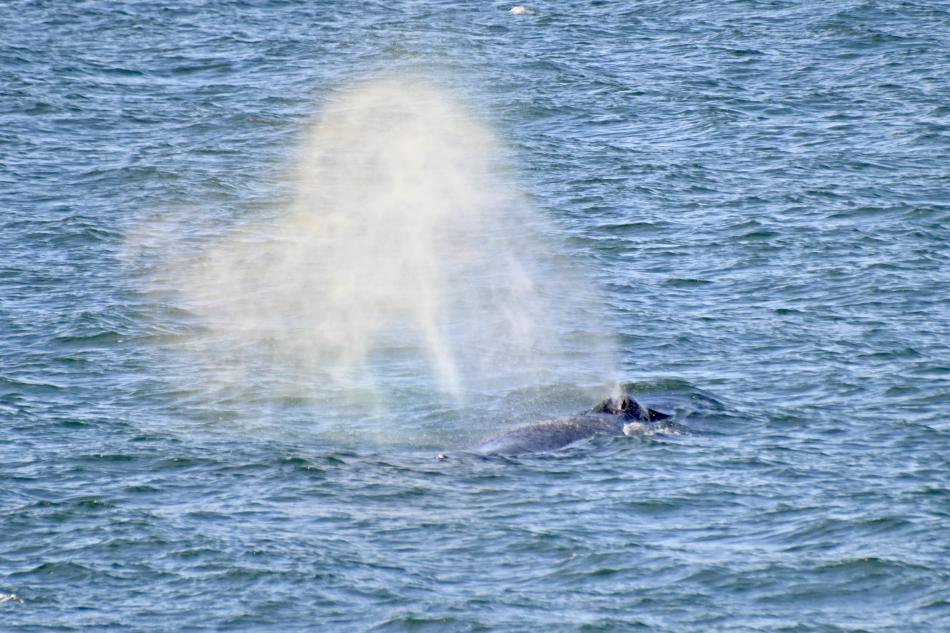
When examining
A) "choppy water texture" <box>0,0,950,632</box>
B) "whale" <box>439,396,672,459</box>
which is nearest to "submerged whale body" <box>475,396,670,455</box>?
"whale" <box>439,396,672,459</box>

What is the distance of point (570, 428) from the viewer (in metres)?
25.0

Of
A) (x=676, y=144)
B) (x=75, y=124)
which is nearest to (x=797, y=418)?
(x=676, y=144)

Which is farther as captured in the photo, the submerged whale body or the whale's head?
the whale's head

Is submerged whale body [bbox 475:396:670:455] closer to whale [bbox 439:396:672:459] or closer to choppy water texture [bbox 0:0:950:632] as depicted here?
whale [bbox 439:396:672:459]

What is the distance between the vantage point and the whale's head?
25.3 metres

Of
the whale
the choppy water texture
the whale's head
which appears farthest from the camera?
the whale's head

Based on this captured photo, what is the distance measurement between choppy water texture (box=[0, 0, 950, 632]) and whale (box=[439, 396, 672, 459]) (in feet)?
1.69

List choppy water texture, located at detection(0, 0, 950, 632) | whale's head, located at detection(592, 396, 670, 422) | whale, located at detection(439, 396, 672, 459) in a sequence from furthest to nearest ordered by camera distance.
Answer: whale's head, located at detection(592, 396, 670, 422)
whale, located at detection(439, 396, 672, 459)
choppy water texture, located at detection(0, 0, 950, 632)

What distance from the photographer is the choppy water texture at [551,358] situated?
20.2 metres

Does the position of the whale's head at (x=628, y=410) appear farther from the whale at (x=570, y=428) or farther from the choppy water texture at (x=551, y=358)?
the choppy water texture at (x=551, y=358)

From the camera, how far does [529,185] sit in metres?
40.7

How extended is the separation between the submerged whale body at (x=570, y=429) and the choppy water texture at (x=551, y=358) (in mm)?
527

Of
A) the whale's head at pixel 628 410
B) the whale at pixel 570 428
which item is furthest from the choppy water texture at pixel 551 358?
the whale's head at pixel 628 410

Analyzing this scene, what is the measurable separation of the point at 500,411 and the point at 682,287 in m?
7.51
